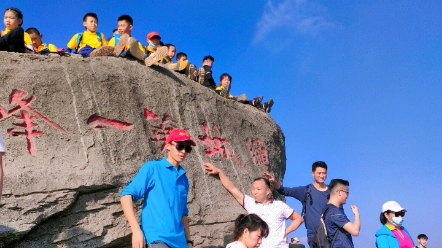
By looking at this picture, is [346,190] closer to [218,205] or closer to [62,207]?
[218,205]

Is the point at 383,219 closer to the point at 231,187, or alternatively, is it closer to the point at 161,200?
the point at 231,187

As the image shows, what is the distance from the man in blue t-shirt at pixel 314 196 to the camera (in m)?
5.89

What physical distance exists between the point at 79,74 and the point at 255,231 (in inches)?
139

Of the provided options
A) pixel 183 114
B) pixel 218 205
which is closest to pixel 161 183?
pixel 218 205

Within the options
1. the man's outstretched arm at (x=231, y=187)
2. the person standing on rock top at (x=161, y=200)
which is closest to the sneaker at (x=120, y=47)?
Answer: the man's outstretched arm at (x=231, y=187)

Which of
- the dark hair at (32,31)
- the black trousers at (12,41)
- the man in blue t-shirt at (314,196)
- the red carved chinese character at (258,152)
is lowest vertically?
the man in blue t-shirt at (314,196)

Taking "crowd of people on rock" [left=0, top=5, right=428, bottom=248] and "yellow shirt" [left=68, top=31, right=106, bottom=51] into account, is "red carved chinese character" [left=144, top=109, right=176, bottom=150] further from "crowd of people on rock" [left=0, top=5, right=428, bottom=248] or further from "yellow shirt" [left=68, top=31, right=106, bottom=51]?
"yellow shirt" [left=68, top=31, right=106, bottom=51]

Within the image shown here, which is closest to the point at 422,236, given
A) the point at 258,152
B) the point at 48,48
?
the point at 258,152

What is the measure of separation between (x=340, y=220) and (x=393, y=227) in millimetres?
1195

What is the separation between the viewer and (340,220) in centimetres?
494

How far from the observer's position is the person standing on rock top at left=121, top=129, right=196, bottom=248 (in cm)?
414

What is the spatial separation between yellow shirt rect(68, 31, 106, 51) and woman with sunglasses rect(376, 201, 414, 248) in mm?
5079

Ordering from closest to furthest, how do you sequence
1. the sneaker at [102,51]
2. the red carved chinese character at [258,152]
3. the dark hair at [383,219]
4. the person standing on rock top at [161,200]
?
the person standing on rock top at [161,200]
the dark hair at [383,219]
the sneaker at [102,51]
the red carved chinese character at [258,152]

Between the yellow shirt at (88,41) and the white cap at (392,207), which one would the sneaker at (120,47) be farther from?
the white cap at (392,207)
